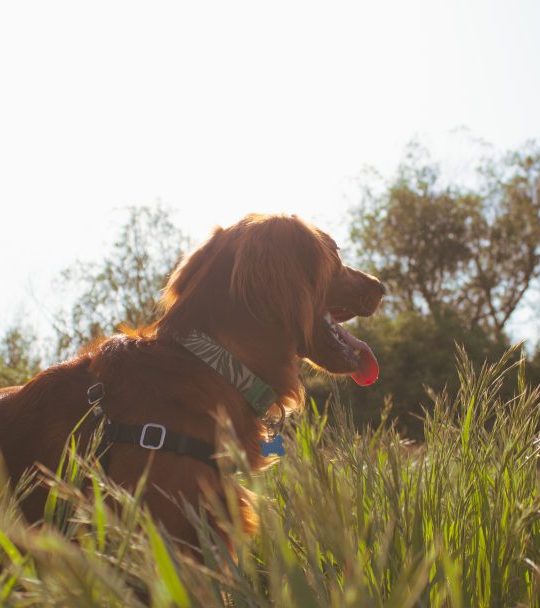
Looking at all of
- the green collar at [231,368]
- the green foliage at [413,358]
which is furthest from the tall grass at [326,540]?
the green foliage at [413,358]

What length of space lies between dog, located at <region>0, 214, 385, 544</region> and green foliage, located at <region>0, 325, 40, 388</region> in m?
7.91

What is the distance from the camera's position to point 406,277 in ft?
78.7

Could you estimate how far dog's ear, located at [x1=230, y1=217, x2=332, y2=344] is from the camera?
245 cm

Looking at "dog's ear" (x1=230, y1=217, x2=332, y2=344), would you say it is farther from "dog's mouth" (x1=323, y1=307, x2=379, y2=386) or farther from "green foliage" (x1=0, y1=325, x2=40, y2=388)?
"green foliage" (x1=0, y1=325, x2=40, y2=388)

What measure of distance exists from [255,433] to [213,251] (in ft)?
2.24

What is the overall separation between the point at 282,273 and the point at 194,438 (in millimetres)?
729

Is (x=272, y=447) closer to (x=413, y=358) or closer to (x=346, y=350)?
(x=346, y=350)

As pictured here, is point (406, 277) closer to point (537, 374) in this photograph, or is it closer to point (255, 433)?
point (537, 374)

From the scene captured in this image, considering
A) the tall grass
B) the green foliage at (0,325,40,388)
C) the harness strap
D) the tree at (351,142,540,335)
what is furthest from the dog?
the tree at (351,142,540,335)

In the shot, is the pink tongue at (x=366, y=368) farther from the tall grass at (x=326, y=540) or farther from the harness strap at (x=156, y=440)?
the harness strap at (x=156, y=440)

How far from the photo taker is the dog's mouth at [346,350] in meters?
2.71

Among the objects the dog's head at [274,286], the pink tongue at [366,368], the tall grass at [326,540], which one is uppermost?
the dog's head at [274,286]

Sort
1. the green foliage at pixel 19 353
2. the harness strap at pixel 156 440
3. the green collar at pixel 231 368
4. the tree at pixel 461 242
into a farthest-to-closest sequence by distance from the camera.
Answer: the tree at pixel 461 242, the green foliage at pixel 19 353, the green collar at pixel 231 368, the harness strap at pixel 156 440

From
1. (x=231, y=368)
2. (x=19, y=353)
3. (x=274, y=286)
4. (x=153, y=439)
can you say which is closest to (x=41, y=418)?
(x=153, y=439)
